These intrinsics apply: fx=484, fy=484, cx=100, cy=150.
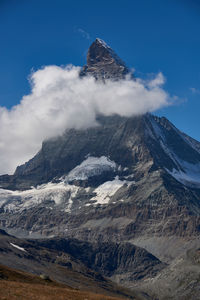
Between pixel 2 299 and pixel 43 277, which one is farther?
pixel 43 277

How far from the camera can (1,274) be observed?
119 meters

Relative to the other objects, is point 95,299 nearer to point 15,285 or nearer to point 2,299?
point 15,285

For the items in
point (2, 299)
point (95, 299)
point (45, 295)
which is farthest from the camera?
point (95, 299)

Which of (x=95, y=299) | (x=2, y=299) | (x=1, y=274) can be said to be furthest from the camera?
(x=1, y=274)

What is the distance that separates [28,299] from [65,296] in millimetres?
10043

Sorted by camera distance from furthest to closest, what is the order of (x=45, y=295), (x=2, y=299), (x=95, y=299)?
(x=95, y=299), (x=45, y=295), (x=2, y=299)

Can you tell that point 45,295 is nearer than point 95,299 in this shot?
Yes

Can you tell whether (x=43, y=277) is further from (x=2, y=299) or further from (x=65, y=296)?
(x=2, y=299)

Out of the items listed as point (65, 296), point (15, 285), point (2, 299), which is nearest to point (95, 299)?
point (65, 296)

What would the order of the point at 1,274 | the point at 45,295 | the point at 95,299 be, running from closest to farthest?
the point at 45,295
the point at 95,299
the point at 1,274

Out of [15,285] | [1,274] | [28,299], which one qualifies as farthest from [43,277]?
[28,299]

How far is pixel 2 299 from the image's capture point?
6494 cm

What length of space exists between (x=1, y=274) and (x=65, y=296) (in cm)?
4709

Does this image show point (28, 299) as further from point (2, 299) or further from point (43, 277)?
point (43, 277)
